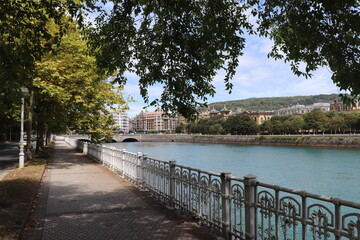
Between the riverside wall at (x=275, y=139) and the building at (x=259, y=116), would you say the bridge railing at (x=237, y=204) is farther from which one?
the building at (x=259, y=116)

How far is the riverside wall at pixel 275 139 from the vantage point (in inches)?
2382

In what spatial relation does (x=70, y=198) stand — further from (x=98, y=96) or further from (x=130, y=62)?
(x=98, y=96)

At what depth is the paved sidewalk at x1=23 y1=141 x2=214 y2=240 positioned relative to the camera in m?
5.55

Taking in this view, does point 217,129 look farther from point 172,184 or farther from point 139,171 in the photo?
point 172,184

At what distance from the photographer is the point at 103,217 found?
6.69m

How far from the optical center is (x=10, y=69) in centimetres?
625

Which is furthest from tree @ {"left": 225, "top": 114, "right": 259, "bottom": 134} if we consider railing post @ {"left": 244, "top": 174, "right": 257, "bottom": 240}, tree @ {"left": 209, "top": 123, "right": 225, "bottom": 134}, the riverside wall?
railing post @ {"left": 244, "top": 174, "right": 257, "bottom": 240}

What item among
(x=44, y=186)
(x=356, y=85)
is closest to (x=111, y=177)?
(x=44, y=186)

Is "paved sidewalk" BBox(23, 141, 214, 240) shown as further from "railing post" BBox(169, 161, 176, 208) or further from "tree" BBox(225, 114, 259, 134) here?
"tree" BBox(225, 114, 259, 134)

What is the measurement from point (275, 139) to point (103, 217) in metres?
74.8

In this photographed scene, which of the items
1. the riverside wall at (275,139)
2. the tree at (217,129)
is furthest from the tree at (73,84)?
the tree at (217,129)

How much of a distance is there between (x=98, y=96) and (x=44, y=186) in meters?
7.67

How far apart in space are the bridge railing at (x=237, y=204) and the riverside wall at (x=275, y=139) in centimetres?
4643

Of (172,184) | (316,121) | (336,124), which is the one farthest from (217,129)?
(172,184)
